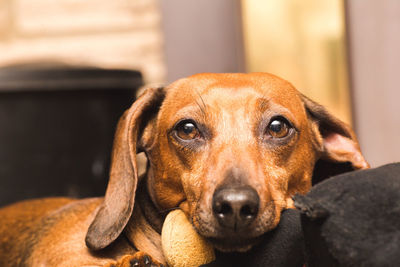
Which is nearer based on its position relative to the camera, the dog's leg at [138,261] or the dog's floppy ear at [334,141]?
the dog's leg at [138,261]

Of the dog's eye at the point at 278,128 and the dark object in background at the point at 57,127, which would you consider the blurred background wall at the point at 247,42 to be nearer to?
the dark object in background at the point at 57,127

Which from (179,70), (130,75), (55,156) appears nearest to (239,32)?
(179,70)

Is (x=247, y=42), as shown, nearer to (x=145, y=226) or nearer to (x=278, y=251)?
(x=145, y=226)

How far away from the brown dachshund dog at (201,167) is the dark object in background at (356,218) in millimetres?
276

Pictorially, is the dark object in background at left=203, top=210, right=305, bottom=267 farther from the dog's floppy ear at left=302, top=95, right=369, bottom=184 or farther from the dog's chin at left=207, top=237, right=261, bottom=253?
the dog's floppy ear at left=302, top=95, right=369, bottom=184

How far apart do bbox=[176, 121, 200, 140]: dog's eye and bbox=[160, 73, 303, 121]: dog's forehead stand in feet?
0.24

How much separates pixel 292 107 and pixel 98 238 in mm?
819

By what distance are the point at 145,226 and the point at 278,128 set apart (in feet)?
1.91

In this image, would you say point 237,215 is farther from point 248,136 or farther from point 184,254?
point 248,136

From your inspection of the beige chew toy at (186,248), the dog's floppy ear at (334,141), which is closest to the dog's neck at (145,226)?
the beige chew toy at (186,248)

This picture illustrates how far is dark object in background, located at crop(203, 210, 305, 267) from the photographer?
141 centimetres

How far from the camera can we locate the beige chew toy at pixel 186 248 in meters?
1.54

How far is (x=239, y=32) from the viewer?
4020 millimetres

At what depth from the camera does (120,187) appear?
186cm
